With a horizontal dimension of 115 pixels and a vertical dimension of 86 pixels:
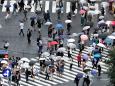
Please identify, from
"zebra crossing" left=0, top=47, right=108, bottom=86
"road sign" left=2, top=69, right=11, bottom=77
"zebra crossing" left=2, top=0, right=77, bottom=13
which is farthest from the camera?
"zebra crossing" left=2, top=0, right=77, bottom=13

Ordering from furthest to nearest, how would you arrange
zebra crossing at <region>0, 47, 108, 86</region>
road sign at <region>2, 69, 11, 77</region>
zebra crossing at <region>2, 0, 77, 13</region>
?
zebra crossing at <region>2, 0, 77, 13</region> < zebra crossing at <region>0, 47, 108, 86</region> < road sign at <region>2, 69, 11, 77</region>

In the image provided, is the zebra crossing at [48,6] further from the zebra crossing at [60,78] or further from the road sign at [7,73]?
the road sign at [7,73]

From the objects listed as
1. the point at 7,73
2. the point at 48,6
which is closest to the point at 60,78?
the point at 7,73

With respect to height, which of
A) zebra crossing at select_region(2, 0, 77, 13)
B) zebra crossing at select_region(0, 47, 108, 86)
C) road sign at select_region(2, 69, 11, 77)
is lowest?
zebra crossing at select_region(0, 47, 108, 86)

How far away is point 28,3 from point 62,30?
324 inches

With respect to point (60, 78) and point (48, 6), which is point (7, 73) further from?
point (48, 6)

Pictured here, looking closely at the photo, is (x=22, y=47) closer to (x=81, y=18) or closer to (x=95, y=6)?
(x=81, y=18)

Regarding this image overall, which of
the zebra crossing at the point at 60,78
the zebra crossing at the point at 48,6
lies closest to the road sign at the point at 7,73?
the zebra crossing at the point at 60,78

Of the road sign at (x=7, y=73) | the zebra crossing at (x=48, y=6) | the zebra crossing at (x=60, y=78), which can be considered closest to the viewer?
the road sign at (x=7, y=73)

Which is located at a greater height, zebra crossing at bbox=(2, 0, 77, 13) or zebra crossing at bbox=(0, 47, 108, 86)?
zebra crossing at bbox=(2, 0, 77, 13)

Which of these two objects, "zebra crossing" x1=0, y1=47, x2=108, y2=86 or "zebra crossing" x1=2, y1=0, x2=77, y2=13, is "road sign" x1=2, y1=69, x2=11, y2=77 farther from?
"zebra crossing" x1=2, y1=0, x2=77, y2=13

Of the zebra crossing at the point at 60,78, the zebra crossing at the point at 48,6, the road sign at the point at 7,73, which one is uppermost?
the zebra crossing at the point at 48,6

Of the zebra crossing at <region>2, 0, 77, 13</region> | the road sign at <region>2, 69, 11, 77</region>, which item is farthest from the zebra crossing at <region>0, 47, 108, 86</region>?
the zebra crossing at <region>2, 0, 77, 13</region>

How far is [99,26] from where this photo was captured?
59.8m
